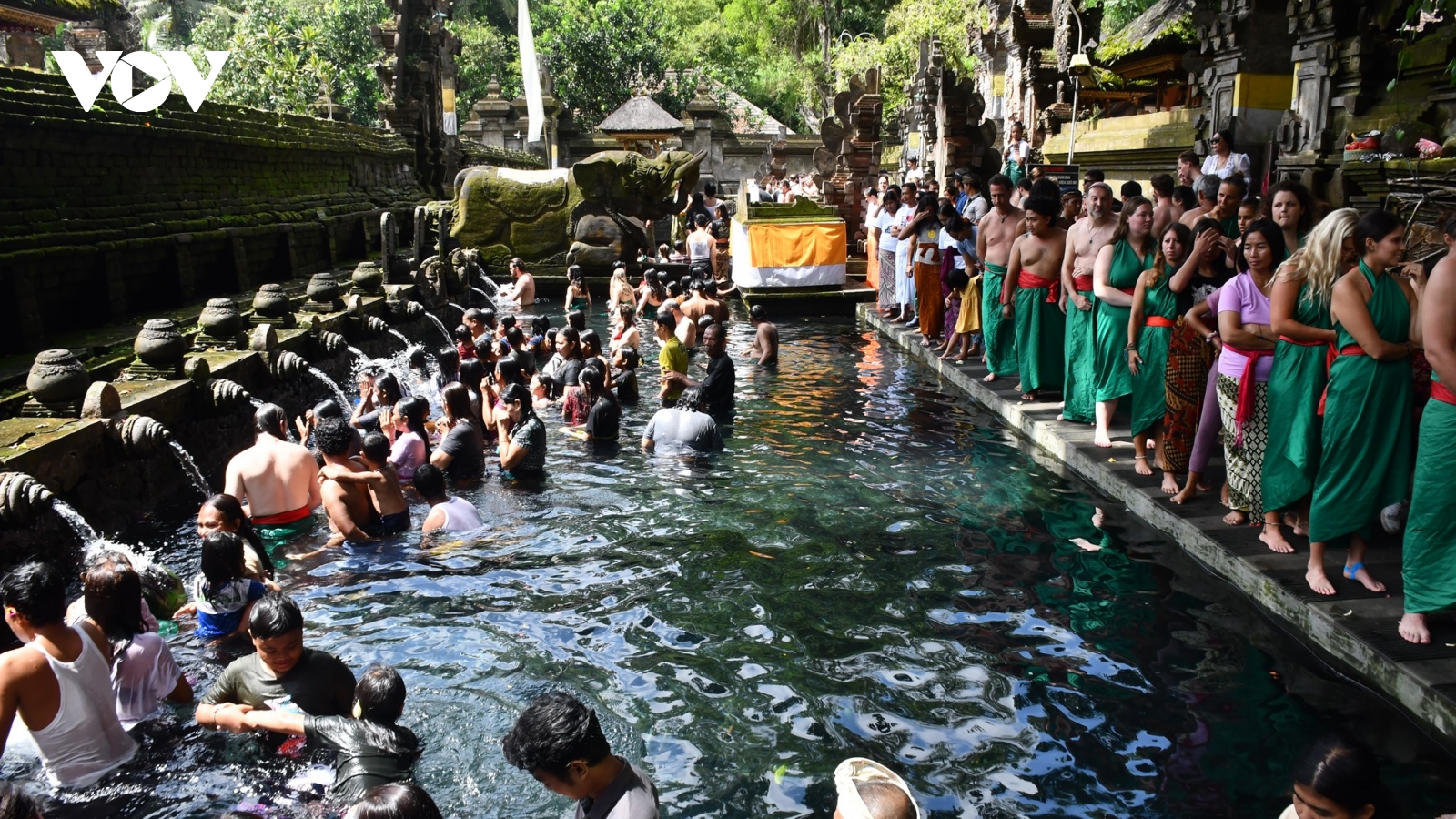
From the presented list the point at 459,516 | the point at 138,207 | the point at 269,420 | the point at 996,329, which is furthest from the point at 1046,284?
the point at 138,207

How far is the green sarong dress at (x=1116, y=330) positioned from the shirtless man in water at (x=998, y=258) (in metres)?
2.23

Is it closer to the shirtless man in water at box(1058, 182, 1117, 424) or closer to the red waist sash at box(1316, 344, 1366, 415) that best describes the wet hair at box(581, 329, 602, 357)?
the shirtless man in water at box(1058, 182, 1117, 424)

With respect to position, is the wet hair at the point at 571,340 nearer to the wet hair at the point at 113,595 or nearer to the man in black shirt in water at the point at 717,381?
the man in black shirt in water at the point at 717,381

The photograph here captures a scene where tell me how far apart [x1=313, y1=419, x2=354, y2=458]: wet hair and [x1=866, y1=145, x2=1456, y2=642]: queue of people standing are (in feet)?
16.9

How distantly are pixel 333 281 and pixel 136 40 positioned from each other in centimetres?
2188

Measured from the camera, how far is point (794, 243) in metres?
17.0

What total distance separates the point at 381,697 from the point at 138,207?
10316 mm

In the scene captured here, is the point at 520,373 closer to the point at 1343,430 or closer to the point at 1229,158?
the point at 1343,430

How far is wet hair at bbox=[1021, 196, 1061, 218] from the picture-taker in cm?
871

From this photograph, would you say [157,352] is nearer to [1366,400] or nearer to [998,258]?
[998,258]

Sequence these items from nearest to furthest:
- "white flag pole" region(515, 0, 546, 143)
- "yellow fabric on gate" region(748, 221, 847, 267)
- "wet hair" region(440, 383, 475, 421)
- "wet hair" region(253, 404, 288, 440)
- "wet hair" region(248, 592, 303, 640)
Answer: "wet hair" region(248, 592, 303, 640)
"wet hair" region(253, 404, 288, 440)
"wet hair" region(440, 383, 475, 421)
"yellow fabric on gate" region(748, 221, 847, 267)
"white flag pole" region(515, 0, 546, 143)

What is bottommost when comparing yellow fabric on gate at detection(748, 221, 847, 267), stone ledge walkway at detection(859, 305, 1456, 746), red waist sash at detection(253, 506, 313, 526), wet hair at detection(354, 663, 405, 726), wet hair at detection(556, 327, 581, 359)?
stone ledge walkway at detection(859, 305, 1456, 746)

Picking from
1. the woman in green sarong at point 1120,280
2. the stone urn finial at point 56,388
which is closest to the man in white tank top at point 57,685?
the stone urn finial at point 56,388

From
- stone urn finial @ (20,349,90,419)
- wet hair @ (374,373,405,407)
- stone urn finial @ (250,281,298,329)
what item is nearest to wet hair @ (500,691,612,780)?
stone urn finial @ (20,349,90,419)
